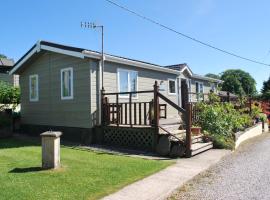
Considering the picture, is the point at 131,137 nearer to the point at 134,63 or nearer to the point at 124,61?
the point at 124,61

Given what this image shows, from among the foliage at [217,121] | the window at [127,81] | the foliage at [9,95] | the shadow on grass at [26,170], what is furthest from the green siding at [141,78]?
the foliage at [9,95]

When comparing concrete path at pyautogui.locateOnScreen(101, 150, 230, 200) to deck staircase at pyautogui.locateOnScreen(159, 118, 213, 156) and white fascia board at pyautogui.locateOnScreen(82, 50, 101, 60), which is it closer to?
deck staircase at pyautogui.locateOnScreen(159, 118, 213, 156)

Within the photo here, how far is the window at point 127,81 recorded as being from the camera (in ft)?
43.9

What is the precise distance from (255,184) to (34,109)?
37.2 ft

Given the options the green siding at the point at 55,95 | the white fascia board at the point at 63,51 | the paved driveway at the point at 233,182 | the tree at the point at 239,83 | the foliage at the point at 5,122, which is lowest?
the paved driveway at the point at 233,182

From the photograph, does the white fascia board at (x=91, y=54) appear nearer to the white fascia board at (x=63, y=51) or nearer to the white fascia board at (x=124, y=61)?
the white fascia board at (x=124, y=61)

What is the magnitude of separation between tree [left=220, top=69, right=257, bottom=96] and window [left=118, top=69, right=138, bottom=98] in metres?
33.0

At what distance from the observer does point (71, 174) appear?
6.85 meters

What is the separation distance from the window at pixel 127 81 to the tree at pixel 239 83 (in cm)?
3304

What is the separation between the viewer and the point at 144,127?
10719mm

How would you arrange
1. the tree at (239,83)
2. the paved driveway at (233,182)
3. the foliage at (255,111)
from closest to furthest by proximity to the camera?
1. the paved driveway at (233,182)
2. the foliage at (255,111)
3. the tree at (239,83)

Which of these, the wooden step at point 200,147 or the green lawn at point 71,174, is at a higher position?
the wooden step at point 200,147

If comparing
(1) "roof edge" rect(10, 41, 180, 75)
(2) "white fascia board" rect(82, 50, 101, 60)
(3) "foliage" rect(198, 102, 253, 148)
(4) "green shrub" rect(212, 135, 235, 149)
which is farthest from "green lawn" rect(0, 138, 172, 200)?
(3) "foliage" rect(198, 102, 253, 148)

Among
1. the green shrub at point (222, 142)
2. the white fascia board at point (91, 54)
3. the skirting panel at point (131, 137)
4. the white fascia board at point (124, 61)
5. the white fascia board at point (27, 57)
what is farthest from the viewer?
the white fascia board at point (27, 57)
